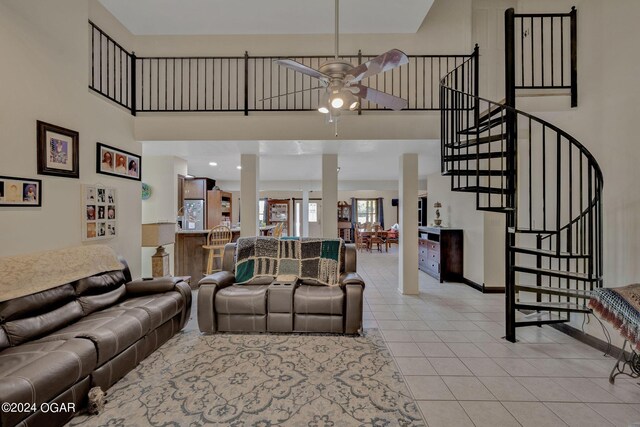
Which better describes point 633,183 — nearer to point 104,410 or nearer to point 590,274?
point 590,274

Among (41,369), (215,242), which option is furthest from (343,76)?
(215,242)

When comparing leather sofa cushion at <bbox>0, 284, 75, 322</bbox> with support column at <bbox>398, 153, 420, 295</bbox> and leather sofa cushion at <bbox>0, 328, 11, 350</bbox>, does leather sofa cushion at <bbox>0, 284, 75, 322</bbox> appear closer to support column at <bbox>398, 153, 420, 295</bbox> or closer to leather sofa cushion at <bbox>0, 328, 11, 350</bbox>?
leather sofa cushion at <bbox>0, 328, 11, 350</bbox>

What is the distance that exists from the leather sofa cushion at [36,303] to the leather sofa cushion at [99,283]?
74 mm

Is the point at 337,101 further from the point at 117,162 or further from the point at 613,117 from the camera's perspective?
the point at 117,162

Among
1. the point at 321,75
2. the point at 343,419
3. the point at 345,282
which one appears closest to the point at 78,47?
the point at 321,75

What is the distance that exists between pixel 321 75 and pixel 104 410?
2839mm

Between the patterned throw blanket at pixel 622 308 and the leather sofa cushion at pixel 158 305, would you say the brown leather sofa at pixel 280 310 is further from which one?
the patterned throw blanket at pixel 622 308

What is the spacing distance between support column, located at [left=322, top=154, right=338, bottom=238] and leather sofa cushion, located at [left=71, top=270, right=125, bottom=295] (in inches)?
109

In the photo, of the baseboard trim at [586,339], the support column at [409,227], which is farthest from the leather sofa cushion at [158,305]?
the baseboard trim at [586,339]

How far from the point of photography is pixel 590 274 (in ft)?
8.38

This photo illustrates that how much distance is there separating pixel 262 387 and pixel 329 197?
120 inches

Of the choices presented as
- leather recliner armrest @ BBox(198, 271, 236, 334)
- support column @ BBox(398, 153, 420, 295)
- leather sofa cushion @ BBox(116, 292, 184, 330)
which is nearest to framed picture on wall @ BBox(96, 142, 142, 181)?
leather sofa cushion @ BBox(116, 292, 184, 330)

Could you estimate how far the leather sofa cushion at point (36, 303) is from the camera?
188 cm

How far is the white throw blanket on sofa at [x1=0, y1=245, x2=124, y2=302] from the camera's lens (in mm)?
1951
